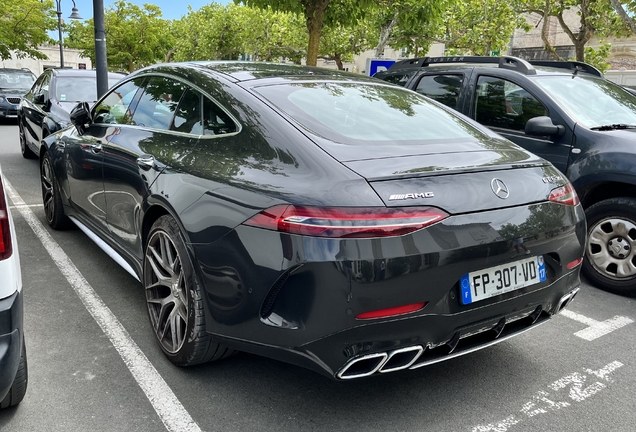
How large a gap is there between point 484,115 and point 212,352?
382 centimetres

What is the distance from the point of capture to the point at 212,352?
293 centimetres

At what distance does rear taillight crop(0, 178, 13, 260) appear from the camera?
7.29 ft

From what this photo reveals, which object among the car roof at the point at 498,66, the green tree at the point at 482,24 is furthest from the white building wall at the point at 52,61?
the car roof at the point at 498,66

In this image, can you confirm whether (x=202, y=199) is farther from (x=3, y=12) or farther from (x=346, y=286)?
(x=3, y=12)

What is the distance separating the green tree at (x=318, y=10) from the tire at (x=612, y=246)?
6.95 m

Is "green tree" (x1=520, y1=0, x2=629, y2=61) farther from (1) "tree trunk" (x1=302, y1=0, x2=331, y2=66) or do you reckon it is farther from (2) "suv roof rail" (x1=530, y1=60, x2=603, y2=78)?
(2) "suv roof rail" (x1=530, y1=60, x2=603, y2=78)

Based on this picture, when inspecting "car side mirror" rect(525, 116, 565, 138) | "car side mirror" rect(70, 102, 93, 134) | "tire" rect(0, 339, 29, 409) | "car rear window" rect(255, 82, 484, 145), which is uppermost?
"car rear window" rect(255, 82, 484, 145)

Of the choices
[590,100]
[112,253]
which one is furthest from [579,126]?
[112,253]

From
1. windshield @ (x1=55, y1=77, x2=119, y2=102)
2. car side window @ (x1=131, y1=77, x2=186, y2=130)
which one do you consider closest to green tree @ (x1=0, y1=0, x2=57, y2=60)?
windshield @ (x1=55, y1=77, x2=119, y2=102)

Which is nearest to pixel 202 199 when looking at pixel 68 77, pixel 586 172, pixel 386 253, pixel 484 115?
pixel 386 253

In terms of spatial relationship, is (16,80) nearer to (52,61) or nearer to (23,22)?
(23,22)

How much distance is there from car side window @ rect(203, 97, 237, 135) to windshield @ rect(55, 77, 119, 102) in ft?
20.7

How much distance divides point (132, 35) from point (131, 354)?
5356cm

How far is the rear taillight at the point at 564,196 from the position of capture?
287 centimetres
